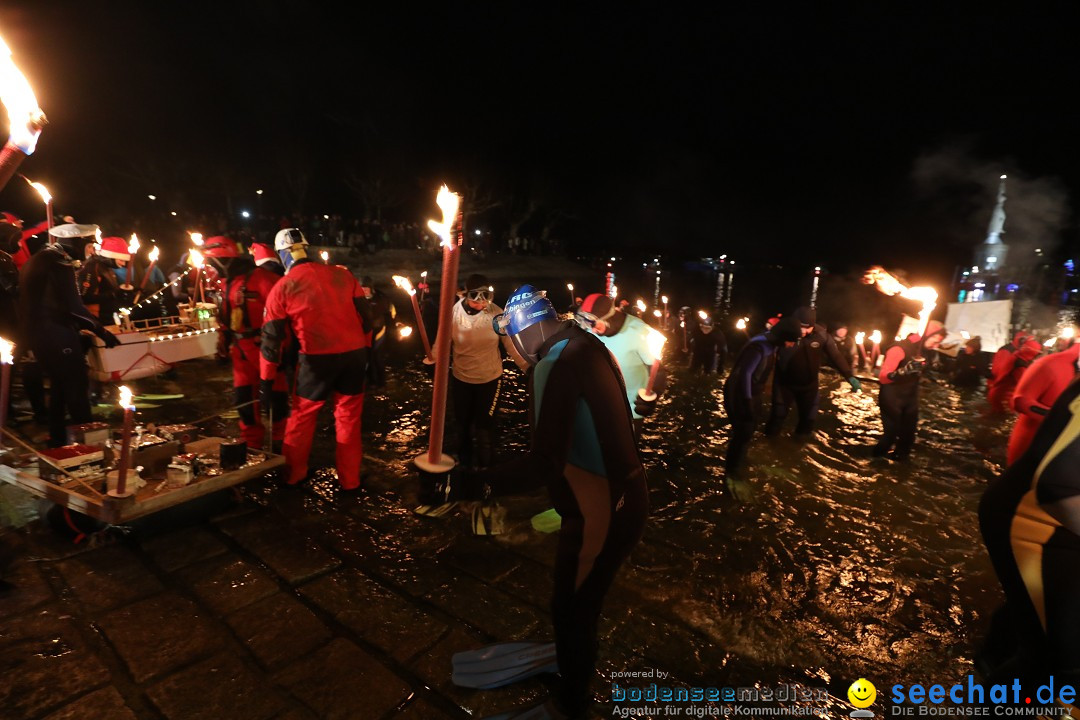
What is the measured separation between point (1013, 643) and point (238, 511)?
5708mm

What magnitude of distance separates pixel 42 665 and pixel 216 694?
1.02 m

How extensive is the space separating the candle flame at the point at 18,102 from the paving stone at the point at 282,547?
2930mm

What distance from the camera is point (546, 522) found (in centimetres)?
464

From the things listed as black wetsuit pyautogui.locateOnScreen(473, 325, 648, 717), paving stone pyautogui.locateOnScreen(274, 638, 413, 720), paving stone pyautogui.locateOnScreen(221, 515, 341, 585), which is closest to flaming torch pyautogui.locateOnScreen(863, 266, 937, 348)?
black wetsuit pyautogui.locateOnScreen(473, 325, 648, 717)

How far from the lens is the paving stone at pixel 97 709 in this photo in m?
2.46

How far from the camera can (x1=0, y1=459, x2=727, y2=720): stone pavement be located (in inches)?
104

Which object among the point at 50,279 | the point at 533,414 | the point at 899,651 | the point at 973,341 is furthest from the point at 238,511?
the point at 973,341

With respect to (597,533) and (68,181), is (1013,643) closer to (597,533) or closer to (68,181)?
(597,533)

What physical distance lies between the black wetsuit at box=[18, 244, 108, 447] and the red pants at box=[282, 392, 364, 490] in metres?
2.32

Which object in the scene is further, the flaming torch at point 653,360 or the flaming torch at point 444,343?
the flaming torch at point 653,360

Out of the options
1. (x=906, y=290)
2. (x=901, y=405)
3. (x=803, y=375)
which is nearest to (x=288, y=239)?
(x=803, y=375)

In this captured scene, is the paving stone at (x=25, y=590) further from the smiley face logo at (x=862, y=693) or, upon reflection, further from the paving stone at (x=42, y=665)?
the smiley face logo at (x=862, y=693)

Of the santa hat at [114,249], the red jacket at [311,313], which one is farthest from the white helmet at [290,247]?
the santa hat at [114,249]

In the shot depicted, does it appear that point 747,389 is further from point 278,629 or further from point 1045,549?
point 278,629
